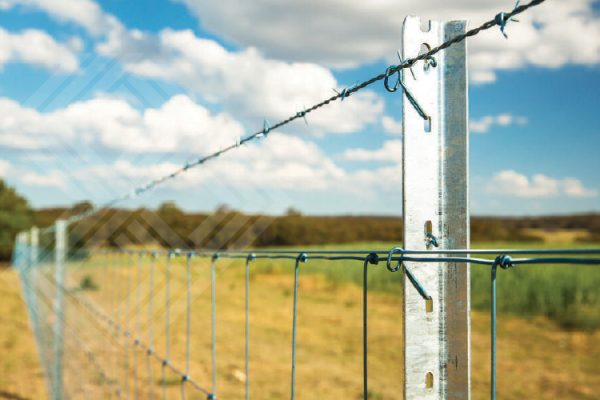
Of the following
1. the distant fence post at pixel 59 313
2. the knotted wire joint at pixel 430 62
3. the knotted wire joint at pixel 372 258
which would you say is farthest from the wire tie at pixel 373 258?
the distant fence post at pixel 59 313

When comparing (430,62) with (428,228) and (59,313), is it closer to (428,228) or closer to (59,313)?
(428,228)

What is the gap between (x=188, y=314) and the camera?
197 centimetres

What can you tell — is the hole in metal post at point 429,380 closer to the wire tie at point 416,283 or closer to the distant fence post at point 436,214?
the distant fence post at point 436,214

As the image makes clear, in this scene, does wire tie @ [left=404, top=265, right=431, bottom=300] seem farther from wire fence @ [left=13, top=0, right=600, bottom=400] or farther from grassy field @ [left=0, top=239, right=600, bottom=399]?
grassy field @ [left=0, top=239, right=600, bottom=399]

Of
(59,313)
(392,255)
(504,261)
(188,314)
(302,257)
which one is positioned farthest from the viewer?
(59,313)

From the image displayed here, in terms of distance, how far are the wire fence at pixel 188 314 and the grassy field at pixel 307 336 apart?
6 cm

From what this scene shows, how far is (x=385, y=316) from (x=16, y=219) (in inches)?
778

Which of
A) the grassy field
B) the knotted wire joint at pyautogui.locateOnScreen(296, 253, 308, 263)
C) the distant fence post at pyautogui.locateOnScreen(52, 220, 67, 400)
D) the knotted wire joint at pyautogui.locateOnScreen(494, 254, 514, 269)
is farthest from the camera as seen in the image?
the grassy field

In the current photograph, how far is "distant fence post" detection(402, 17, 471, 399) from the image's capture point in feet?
3.16

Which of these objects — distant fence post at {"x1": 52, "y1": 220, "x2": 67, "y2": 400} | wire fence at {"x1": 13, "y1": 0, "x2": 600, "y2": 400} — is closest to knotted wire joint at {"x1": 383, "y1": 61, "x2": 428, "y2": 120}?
wire fence at {"x1": 13, "y1": 0, "x2": 600, "y2": 400}

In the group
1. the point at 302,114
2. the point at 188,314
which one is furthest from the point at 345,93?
the point at 188,314

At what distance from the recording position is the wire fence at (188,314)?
96cm

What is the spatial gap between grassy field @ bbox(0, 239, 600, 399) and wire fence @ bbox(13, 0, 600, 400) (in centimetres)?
6

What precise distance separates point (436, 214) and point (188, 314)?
1.22 metres
